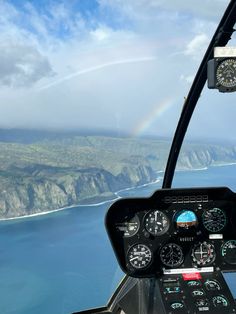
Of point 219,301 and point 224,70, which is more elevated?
point 224,70

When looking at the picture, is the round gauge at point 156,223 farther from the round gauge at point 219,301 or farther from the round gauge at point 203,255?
the round gauge at point 219,301

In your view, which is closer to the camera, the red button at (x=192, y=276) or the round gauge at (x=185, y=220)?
the red button at (x=192, y=276)

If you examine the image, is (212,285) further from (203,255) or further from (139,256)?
(139,256)

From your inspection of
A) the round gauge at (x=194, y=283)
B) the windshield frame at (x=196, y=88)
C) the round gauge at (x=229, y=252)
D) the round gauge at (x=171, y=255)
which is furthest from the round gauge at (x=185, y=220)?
the windshield frame at (x=196, y=88)

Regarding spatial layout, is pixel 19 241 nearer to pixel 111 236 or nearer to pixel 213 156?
pixel 111 236

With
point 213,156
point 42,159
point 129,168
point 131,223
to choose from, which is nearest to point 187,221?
point 131,223

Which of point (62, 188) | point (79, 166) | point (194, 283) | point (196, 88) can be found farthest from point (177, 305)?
point (79, 166)

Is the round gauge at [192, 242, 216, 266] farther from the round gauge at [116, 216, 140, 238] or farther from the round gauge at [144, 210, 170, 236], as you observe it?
the round gauge at [116, 216, 140, 238]
